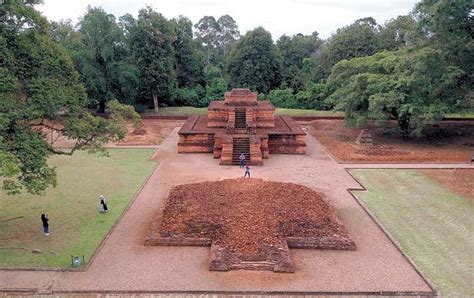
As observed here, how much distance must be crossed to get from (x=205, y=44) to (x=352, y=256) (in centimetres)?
6599

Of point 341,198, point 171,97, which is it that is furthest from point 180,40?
point 341,198

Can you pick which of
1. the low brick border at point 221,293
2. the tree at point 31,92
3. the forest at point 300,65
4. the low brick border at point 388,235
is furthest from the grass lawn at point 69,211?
the low brick border at point 388,235

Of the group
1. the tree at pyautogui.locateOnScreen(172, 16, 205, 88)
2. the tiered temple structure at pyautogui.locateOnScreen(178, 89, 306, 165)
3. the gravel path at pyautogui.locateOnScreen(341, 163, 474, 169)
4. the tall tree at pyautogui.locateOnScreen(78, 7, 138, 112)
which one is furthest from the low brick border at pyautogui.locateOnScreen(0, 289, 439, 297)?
the tree at pyautogui.locateOnScreen(172, 16, 205, 88)

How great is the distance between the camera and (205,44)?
75.7 m

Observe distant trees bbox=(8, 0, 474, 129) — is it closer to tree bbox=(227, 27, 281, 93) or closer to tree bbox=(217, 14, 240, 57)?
tree bbox=(227, 27, 281, 93)

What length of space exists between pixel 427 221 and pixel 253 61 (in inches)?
1308

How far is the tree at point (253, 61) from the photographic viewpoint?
46344 mm

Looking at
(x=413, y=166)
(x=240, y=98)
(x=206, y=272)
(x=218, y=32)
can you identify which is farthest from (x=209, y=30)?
(x=206, y=272)

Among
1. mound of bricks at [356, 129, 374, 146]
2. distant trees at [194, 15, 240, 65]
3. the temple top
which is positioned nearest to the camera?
mound of bricks at [356, 129, 374, 146]

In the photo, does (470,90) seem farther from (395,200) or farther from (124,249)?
(124,249)

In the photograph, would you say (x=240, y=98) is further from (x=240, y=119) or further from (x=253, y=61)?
(x=253, y=61)

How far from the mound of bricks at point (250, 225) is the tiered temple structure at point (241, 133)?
7.17 meters

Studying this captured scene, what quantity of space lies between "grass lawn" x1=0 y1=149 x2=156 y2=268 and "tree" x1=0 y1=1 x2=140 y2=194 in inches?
73.3

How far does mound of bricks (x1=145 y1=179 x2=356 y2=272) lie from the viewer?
12.7 m
